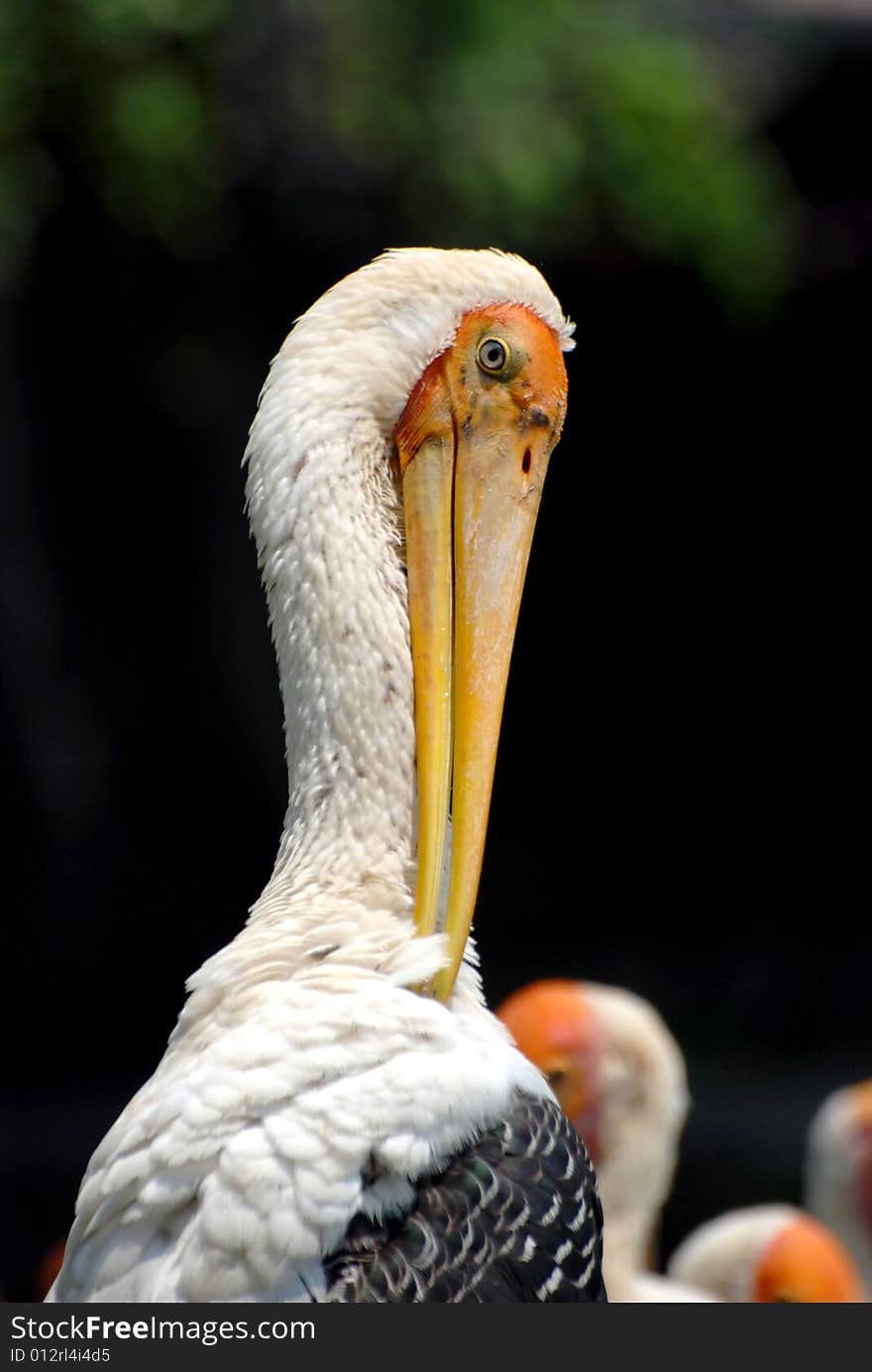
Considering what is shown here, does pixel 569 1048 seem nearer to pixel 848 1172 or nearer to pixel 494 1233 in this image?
pixel 848 1172

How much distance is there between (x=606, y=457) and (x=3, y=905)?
3.16 metres

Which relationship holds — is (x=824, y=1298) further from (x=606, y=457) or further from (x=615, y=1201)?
(x=606, y=457)

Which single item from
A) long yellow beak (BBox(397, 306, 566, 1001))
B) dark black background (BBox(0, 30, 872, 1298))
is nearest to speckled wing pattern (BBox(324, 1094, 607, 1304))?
long yellow beak (BBox(397, 306, 566, 1001))

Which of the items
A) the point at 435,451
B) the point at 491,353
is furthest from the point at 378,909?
the point at 491,353

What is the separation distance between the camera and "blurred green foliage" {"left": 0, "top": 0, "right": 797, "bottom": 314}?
535 cm

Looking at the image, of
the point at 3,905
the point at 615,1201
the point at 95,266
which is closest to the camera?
the point at 615,1201

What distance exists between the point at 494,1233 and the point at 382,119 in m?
4.28

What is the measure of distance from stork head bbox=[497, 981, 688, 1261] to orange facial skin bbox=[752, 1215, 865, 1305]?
1.08ft

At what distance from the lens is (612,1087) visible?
4355mm

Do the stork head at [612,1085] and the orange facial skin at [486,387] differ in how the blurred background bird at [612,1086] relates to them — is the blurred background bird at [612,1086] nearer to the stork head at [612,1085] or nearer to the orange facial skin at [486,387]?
the stork head at [612,1085]

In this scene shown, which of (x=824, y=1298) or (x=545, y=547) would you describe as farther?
(x=545, y=547)

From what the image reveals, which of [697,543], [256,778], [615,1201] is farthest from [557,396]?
[697,543]

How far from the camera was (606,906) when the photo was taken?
8.85 metres

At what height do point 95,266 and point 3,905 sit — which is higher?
point 95,266
